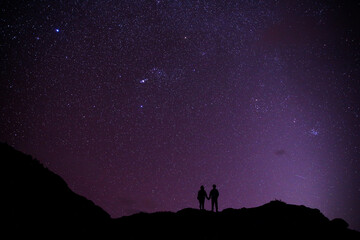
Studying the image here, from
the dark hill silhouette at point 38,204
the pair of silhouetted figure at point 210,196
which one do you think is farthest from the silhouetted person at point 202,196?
the dark hill silhouette at point 38,204

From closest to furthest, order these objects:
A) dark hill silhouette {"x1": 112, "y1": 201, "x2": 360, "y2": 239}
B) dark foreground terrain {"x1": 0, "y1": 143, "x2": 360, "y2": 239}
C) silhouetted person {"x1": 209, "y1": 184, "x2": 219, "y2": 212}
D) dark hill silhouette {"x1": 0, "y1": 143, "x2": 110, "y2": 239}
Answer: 1. dark hill silhouette {"x1": 0, "y1": 143, "x2": 110, "y2": 239}
2. dark foreground terrain {"x1": 0, "y1": 143, "x2": 360, "y2": 239}
3. dark hill silhouette {"x1": 112, "y1": 201, "x2": 360, "y2": 239}
4. silhouetted person {"x1": 209, "y1": 184, "x2": 219, "y2": 212}

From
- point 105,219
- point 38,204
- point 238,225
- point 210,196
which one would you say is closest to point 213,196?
point 210,196

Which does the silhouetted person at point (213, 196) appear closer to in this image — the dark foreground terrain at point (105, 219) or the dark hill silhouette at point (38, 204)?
the dark foreground terrain at point (105, 219)

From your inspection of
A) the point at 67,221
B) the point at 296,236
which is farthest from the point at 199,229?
the point at 67,221

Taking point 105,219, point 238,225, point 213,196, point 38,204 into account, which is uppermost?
point 213,196

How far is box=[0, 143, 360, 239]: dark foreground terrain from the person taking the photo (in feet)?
31.8

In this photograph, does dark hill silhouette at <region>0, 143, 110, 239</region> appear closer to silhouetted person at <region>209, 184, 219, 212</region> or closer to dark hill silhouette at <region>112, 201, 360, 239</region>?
dark hill silhouette at <region>112, 201, 360, 239</region>

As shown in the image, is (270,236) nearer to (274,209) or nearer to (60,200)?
(274,209)

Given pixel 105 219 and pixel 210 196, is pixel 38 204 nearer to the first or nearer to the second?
pixel 105 219

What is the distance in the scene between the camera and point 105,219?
13.8 m

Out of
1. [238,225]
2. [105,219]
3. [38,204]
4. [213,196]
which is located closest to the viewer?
[38,204]

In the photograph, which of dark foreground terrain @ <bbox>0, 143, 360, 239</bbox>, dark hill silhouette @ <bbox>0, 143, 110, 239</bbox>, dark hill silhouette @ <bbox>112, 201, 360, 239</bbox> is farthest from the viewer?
dark hill silhouette @ <bbox>112, 201, 360, 239</bbox>

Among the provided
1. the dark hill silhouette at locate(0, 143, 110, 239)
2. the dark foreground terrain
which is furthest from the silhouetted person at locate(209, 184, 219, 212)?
the dark hill silhouette at locate(0, 143, 110, 239)

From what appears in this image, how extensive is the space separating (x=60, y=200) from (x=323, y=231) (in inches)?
572
